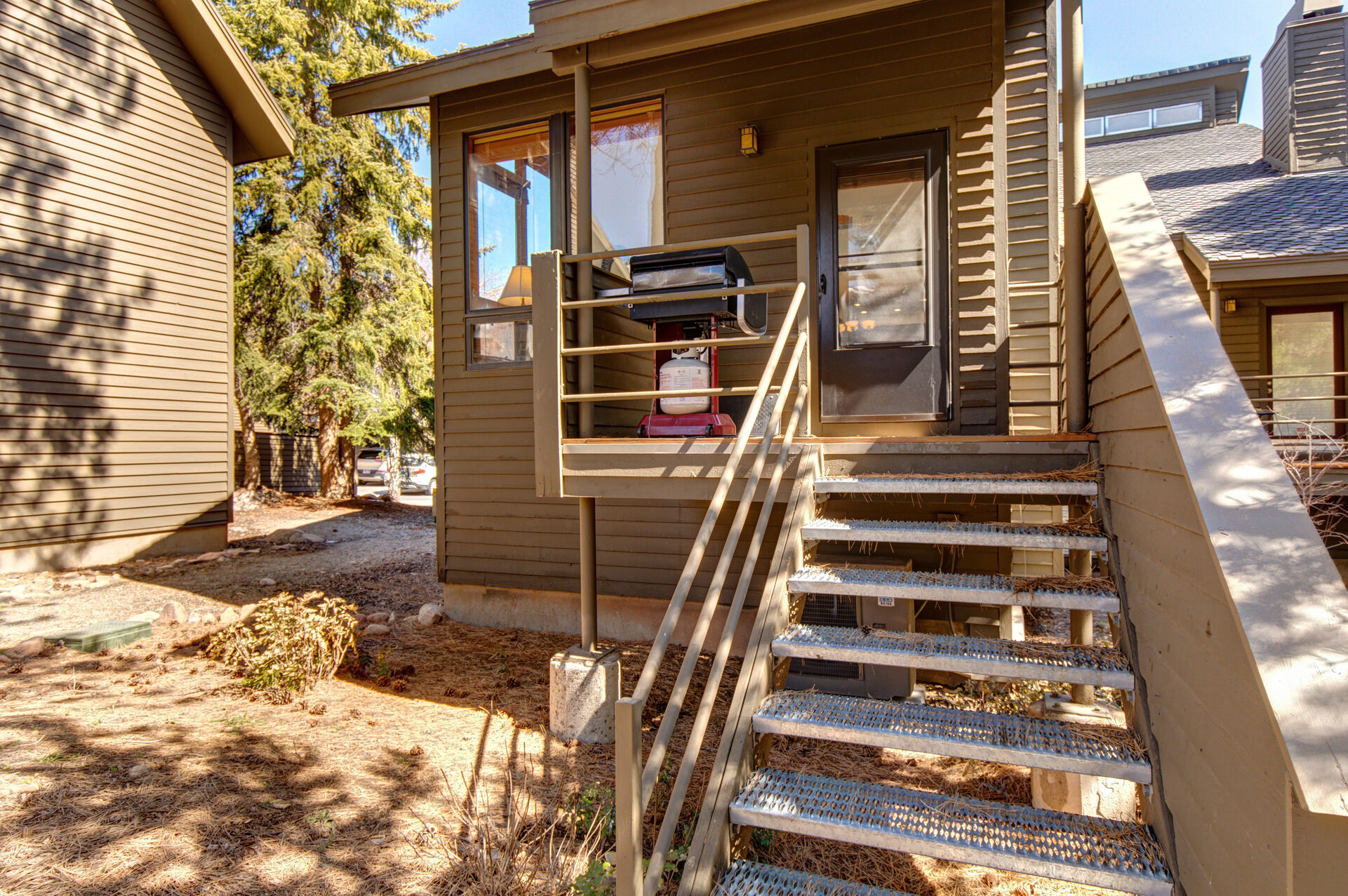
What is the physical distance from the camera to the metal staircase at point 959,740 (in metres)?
1.82

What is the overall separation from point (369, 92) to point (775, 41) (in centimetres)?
362

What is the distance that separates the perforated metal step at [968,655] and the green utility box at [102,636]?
4749 millimetres

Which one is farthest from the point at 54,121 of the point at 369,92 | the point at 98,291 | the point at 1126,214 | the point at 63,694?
the point at 1126,214

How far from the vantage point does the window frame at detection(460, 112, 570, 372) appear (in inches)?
231

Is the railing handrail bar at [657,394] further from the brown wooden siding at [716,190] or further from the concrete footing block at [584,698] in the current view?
the concrete footing block at [584,698]

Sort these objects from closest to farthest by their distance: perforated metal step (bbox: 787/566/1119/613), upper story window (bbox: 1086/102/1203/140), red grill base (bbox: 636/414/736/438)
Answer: perforated metal step (bbox: 787/566/1119/613), red grill base (bbox: 636/414/736/438), upper story window (bbox: 1086/102/1203/140)

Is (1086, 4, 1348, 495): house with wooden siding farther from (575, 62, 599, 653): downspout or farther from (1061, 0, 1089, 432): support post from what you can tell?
(575, 62, 599, 653): downspout

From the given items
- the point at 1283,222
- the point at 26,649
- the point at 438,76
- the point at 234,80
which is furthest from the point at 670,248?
the point at 234,80

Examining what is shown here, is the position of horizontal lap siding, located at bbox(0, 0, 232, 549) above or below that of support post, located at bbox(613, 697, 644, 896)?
above

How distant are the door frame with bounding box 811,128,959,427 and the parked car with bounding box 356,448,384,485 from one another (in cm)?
1697

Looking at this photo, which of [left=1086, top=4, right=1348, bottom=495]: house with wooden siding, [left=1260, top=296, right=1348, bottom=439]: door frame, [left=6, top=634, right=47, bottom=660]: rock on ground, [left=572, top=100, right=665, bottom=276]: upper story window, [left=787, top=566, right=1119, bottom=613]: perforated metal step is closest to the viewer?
[left=787, top=566, right=1119, bottom=613]: perforated metal step

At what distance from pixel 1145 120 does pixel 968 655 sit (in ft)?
47.2

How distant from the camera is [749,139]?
507 centimetres

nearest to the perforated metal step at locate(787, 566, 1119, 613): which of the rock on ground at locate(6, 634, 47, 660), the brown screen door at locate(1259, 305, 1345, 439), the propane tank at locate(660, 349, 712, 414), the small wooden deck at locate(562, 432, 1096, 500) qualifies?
the small wooden deck at locate(562, 432, 1096, 500)
